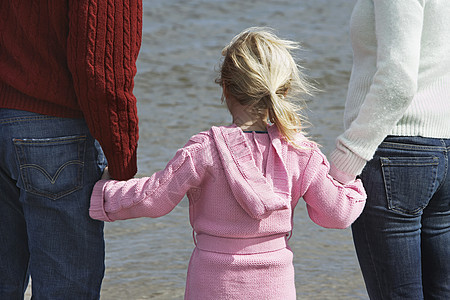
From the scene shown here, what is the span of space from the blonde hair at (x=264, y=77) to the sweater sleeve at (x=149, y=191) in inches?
9.4

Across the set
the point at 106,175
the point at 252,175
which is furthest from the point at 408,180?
the point at 106,175

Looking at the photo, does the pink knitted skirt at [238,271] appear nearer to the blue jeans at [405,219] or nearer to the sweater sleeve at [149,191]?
the sweater sleeve at [149,191]

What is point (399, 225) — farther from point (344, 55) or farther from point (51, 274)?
point (344, 55)

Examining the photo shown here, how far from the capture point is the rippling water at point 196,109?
4027mm

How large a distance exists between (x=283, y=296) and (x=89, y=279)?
24.0 inches

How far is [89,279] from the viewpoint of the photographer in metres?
2.40

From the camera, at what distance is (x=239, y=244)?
7.68 feet

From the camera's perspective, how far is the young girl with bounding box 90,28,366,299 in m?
2.31

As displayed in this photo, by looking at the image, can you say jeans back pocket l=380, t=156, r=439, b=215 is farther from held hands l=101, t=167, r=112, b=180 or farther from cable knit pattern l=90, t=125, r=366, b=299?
held hands l=101, t=167, r=112, b=180

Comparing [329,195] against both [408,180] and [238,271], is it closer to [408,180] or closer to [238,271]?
[408,180]

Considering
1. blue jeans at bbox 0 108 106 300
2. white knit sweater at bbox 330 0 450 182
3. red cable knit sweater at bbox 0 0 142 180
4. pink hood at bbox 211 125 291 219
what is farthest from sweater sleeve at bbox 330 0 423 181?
blue jeans at bbox 0 108 106 300

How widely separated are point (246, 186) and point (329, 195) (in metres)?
0.29

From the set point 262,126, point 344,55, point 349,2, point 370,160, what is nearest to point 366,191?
point 370,160

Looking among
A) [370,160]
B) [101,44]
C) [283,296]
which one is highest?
[101,44]
